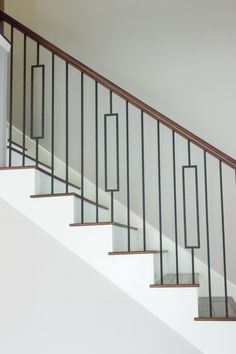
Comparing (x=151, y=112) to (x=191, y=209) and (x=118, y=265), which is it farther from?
(x=191, y=209)

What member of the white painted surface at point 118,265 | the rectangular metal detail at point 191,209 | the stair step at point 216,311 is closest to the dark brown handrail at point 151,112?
the white painted surface at point 118,265

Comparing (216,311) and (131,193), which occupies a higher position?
(131,193)

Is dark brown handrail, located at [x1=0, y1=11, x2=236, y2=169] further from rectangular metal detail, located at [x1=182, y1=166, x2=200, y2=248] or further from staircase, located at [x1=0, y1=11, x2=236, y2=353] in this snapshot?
rectangular metal detail, located at [x1=182, y1=166, x2=200, y2=248]

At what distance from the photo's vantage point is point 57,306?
8.89ft

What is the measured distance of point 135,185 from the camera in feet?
13.3

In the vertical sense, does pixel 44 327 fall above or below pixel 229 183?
below

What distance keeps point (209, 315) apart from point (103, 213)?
1.43 meters

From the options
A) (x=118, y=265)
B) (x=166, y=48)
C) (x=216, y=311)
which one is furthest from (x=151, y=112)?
(x=166, y=48)

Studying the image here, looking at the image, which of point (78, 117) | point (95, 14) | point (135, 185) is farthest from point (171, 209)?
point (95, 14)

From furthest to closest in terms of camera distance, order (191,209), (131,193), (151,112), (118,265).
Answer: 1. (131,193)
2. (191,209)
3. (151,112)
4. (118,265)

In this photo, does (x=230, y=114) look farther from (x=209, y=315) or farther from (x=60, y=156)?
(x=209, y=315)

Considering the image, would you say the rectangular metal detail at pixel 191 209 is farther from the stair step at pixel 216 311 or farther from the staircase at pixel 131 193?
the stair step at pixel 216 311

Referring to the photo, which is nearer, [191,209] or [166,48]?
[191,209]

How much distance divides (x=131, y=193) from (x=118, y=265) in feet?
4.85
